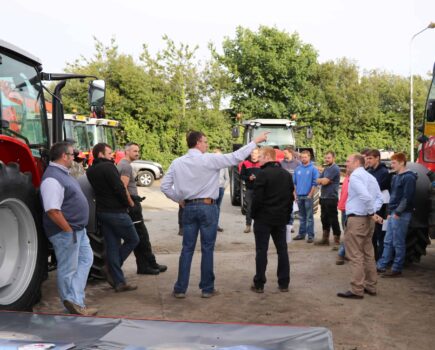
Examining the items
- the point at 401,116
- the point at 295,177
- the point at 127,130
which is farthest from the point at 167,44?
the point at 295,177

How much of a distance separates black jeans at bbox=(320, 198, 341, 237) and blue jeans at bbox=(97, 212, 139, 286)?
3700 millimetres

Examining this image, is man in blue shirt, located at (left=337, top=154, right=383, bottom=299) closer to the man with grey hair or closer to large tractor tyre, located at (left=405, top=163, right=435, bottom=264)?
large tractor tyre, located at (left=405, top=163, right=435, bottom=264)

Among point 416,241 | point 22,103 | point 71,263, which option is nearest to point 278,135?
point 416,241

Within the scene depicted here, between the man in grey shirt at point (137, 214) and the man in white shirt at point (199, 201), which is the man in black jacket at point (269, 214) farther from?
the man in grey shirt at point (137, 214)

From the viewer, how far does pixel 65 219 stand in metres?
4.60

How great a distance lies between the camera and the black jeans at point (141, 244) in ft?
21.9

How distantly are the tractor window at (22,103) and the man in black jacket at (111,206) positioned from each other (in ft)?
2.11

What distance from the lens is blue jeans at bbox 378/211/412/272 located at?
21.3 feet

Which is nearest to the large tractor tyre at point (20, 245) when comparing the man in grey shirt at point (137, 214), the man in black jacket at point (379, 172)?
the man in grey shirt at point (137, 214)

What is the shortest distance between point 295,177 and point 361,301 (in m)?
3.95

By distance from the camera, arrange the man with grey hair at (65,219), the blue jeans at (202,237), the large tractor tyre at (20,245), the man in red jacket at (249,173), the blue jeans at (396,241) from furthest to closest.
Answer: the man in red jacket at (249,173) → the blue jeans at (396,241) → the blue jeans at (202,237) → the man with grey hair at (65,219) → the large tractor tyre at (20,245)

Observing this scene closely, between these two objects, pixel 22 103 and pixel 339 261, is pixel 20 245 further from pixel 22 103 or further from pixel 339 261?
pixel 339 261

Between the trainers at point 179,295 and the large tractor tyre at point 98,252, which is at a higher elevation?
the large tractor tyre at point 98,252

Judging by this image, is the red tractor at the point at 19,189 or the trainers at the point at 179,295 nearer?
the red tractor at the point at 19,189
